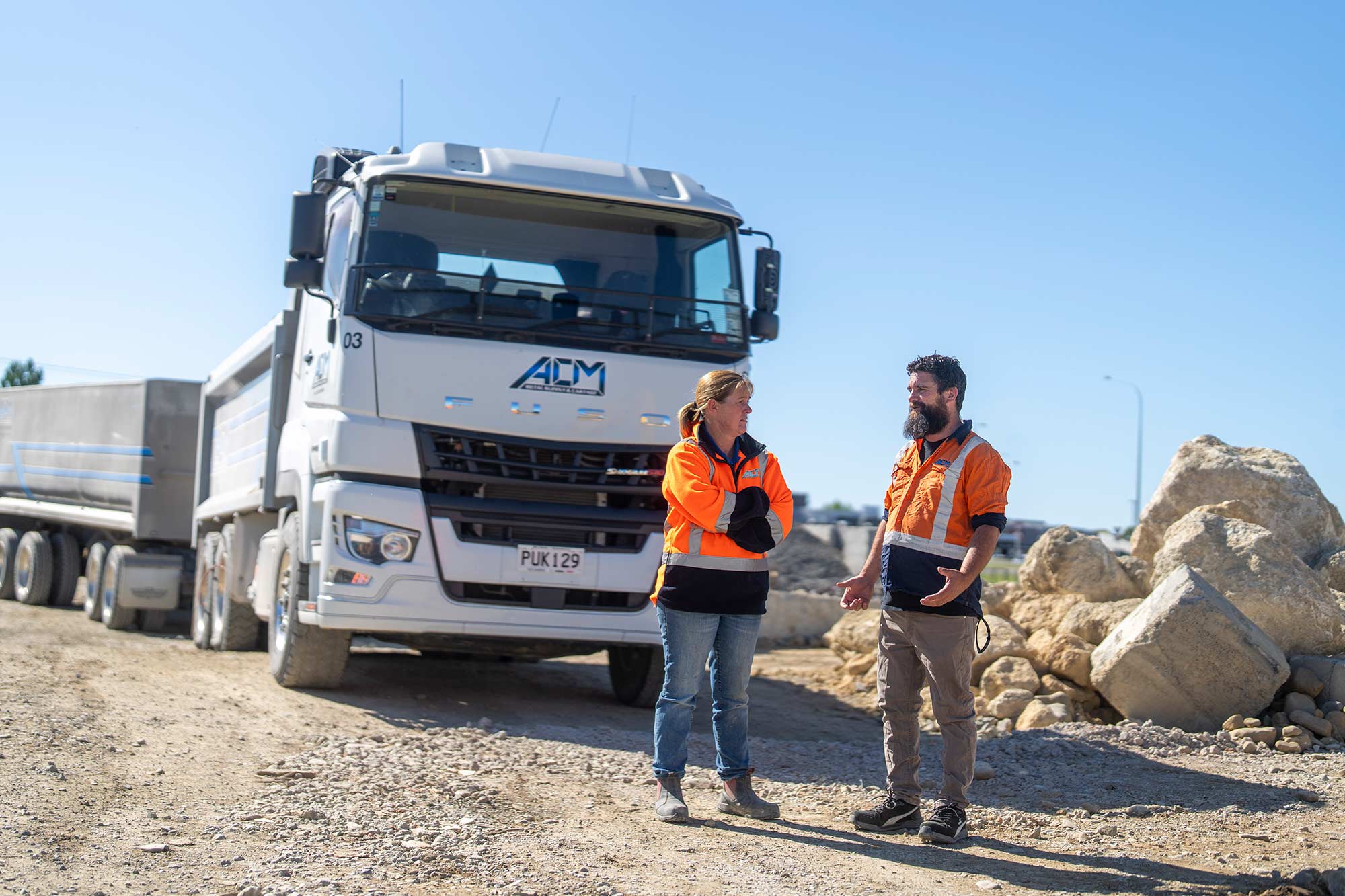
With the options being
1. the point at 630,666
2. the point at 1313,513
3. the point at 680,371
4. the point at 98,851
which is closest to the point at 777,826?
the point at 98,851

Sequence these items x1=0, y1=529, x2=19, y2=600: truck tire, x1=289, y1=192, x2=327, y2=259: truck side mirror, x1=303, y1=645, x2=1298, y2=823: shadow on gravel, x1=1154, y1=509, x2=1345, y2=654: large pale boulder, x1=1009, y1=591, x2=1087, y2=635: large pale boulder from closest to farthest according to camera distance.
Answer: x1=303, y1=645, x2=1298, y2=823: shadow on gravel, x1=289, y1=192, x2=327, y2=259: truck side mirror, x1=1154, y1=509, x2=1345, y2=654: large pale boulder, x1=1009, y1=591, x2=1087, y2=635: large pale boulder, x1=0, y1=529, x2=19, y2=600: truck tire

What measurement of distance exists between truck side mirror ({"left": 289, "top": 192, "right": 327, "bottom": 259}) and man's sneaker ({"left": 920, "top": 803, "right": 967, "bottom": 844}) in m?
5.28

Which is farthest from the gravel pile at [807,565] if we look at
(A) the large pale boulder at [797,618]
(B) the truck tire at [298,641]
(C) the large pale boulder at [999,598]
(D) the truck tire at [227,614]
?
(B) the truck tire at [298,641]

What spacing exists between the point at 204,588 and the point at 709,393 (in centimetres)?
863

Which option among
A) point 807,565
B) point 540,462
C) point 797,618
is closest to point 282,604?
point 540,462

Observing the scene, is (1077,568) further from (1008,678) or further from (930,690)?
(930,690)

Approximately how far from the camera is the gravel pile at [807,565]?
23453mm

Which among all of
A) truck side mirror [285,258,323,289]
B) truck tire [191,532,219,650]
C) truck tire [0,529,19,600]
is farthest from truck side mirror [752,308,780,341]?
truck tire [0,529,19,600]

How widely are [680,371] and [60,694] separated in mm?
4448

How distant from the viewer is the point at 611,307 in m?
8.14

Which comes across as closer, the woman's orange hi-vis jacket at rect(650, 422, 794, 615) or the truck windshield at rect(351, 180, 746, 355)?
the woman's orange hi-vis jacket at rect(650, 422, 794, 615)

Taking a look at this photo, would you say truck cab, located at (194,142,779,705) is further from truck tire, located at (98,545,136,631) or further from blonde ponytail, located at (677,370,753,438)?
truck tire, located at (98,545,136,631)

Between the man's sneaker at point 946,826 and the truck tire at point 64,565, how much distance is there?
14969 millimetres

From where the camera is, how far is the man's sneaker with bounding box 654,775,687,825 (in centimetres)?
549
